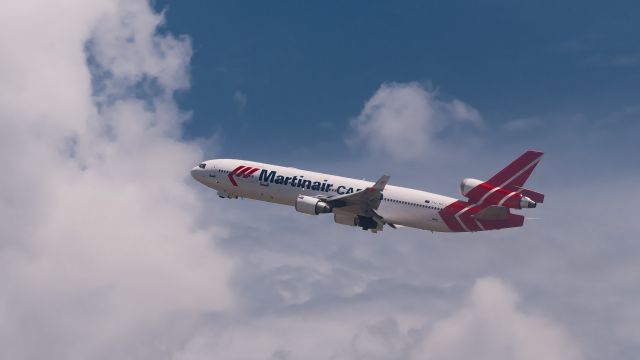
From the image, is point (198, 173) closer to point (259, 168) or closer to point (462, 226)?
point (259, 168)

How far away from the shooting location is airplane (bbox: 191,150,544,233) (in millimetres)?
91250

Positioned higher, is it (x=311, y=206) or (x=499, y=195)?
(x=499, y=195)

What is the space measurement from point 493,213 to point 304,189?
23.9 meters

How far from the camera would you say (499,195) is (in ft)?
299

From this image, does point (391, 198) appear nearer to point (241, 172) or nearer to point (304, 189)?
point (304, 189)

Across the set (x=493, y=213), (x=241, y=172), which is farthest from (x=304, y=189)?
(x=493, y=213)

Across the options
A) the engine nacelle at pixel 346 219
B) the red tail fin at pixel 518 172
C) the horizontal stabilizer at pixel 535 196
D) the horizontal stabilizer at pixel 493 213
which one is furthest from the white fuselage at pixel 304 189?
the horizontal stabilizer at pixel 535 196

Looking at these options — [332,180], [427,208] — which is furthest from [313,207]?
[427,208]

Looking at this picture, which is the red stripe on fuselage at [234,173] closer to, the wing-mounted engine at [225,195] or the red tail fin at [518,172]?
the wing-mounted engine at [225,195]

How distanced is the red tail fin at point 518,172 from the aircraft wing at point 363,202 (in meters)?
13.9

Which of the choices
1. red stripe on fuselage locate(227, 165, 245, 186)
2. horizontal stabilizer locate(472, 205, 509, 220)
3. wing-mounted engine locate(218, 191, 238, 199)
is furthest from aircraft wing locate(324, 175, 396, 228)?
wing-mounted engine locate(218, 191, 238, 199)

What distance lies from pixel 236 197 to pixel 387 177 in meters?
25.7

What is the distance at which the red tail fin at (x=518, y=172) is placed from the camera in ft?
301

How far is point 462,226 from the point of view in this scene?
94.2 metres
